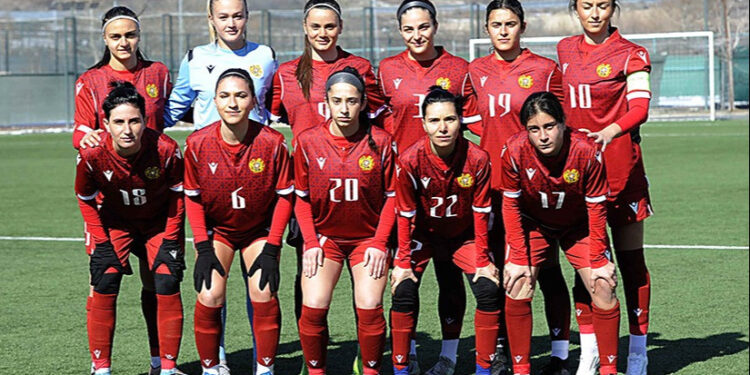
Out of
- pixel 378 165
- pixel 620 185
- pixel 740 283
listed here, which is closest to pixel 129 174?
pixel 378 165

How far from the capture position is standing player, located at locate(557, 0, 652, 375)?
16.9 feet

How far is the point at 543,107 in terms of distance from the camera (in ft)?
16.0

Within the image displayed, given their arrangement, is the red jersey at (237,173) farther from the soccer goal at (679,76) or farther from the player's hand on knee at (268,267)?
the soccer goal at (679,76)

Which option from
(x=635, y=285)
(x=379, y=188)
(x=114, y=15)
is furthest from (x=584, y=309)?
(x=114, y=15)

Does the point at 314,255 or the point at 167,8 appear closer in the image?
the point at 314,255

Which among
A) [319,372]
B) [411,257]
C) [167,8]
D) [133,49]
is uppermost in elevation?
[167,8]

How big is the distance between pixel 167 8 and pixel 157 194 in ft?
142

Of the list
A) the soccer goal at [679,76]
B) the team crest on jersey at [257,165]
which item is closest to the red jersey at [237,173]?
the team crest on jersey at [257,165]

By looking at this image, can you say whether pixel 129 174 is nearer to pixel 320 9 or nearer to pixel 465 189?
pixel 320 9

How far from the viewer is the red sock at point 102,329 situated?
514 cm

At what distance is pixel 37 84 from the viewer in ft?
100

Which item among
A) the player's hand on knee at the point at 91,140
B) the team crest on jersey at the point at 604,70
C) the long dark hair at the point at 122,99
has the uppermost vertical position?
the team crest on jersey at the point at 604,70

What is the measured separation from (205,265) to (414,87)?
1412 mm

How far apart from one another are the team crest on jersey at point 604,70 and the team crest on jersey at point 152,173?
7.28ft
